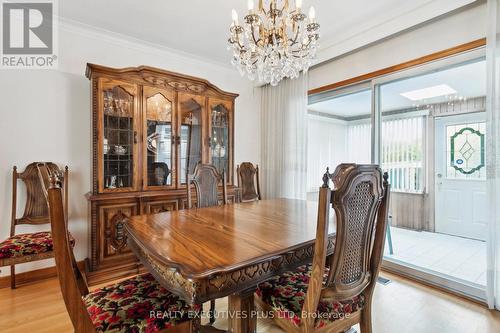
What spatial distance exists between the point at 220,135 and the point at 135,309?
252 cm

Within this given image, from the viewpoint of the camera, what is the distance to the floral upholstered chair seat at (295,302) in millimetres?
1140

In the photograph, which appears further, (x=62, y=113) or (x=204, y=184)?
(x=62, y=113)

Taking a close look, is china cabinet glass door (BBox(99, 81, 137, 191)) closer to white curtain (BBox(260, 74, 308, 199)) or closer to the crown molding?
white curtain (BBox(260, 74, 308, 199))

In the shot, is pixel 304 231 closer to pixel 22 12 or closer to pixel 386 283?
pixel 386 283

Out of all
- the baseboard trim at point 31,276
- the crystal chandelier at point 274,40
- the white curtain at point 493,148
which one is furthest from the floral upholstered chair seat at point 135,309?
the white curtain at point 493,148

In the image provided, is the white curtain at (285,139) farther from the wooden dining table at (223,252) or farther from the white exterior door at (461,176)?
the wooden dining table at (223,252)

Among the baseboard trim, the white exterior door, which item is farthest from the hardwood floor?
the white exterior door

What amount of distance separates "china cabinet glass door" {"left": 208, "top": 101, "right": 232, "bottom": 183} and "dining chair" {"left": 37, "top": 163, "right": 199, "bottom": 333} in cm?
215

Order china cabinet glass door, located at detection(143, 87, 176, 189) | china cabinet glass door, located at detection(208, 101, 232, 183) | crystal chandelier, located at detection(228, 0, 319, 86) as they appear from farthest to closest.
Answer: china cabinet glass door, located at detection(208, 101, 232, 183), china cabinet glass door, located at detection(143, 87, 176, 189), crystal chandelier, located at detection(228, 0, 319, 86)

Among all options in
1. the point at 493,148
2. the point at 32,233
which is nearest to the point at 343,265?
the point at 493,148

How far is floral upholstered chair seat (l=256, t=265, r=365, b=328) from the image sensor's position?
3.74 feet

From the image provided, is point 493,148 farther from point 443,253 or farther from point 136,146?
point 136,146

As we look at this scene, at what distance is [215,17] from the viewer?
8.32ft

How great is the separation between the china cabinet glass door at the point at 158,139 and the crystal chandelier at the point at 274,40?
1246 mm
